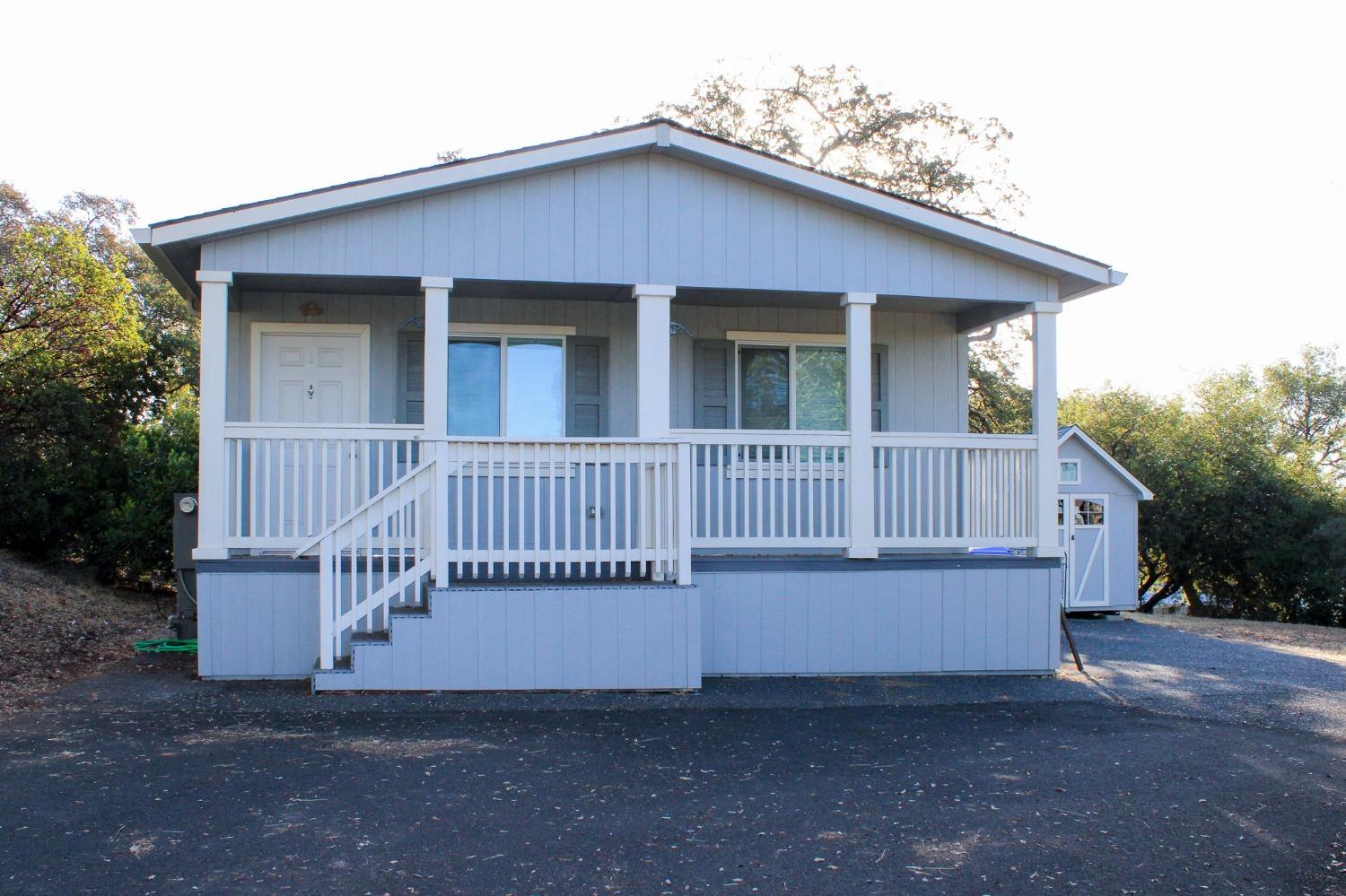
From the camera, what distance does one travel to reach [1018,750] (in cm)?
692

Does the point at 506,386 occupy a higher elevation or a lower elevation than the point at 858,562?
higher

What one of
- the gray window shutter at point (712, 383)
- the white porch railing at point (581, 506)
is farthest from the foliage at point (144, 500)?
the gray window shutter at point (712, 383)

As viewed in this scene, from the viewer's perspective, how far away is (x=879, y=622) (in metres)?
9.49

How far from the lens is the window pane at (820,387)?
1110cm

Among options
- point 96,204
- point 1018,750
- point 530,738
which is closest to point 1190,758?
point 1018,750

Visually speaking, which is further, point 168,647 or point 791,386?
point 791,386

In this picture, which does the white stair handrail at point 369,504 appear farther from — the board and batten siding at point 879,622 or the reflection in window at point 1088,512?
the reflection in window at point 1088,512

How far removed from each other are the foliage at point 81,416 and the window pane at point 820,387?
8152mm

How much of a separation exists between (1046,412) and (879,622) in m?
2.37

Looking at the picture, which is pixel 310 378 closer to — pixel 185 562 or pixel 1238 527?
pixel 185 562

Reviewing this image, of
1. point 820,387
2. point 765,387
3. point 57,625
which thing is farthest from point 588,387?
point 57,625

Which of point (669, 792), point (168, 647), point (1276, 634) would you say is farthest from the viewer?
point (1276, 634)

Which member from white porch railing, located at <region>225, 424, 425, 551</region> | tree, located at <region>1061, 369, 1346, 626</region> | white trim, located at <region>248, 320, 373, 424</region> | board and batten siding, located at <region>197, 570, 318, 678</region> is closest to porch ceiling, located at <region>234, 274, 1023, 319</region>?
white trim, located at <region>248, 320, 373, 424</region>

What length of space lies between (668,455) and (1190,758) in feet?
13.5
